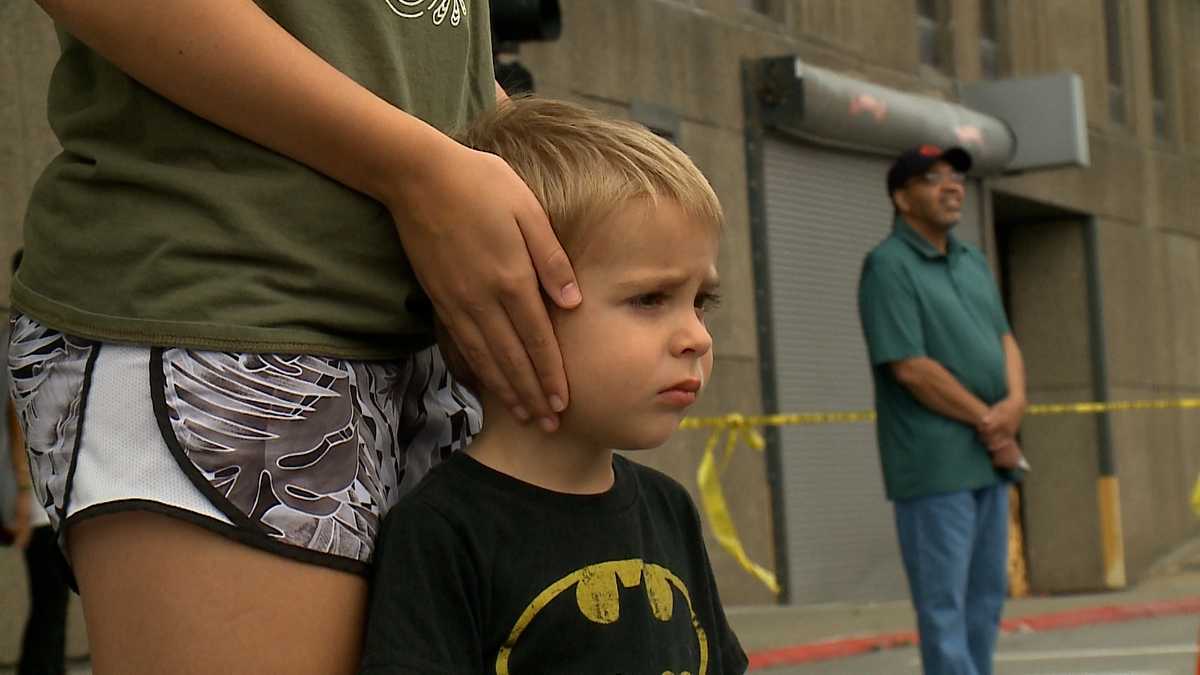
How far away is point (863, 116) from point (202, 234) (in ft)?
44.2

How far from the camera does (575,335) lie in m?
2.01

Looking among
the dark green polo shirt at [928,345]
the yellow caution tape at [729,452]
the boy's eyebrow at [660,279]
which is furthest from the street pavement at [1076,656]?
the boy's eyebrow at [660,279]

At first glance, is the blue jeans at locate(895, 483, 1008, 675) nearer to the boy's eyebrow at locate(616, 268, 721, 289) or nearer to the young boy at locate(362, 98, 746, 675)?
the young boy at locate(362, 98, 746, 675)

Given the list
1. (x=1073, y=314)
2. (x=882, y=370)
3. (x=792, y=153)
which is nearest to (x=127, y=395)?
(x=882, y=370)

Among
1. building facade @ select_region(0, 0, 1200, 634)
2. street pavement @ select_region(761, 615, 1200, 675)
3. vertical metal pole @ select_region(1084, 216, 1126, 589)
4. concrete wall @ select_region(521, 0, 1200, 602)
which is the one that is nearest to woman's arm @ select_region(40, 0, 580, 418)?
→ building facade @ select_region(0, 0, 1200, 634)

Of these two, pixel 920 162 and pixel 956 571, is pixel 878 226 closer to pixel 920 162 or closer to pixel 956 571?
pixel 920 162

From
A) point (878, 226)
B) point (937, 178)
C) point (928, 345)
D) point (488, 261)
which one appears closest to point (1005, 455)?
point (928, 345)

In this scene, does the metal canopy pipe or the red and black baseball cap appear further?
the metal canopy pipe

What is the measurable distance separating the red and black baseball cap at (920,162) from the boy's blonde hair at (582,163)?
5036 millimetres

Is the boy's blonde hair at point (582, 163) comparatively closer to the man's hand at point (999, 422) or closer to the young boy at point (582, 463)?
the young boy at point (582, 463)

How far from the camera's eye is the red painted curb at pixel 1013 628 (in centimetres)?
1062

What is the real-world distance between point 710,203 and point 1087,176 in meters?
18.3

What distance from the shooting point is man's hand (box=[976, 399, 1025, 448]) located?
6.62m

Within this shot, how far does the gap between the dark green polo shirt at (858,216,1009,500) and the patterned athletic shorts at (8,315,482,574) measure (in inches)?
190
